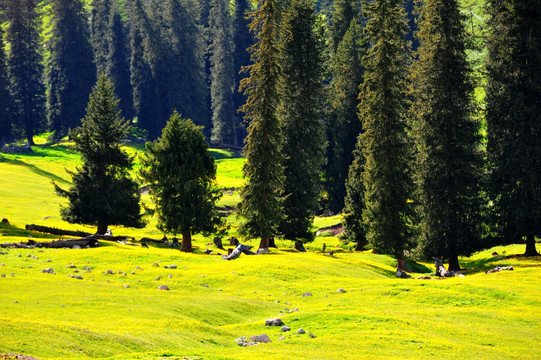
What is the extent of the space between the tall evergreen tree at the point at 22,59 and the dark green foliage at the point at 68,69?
5.47m

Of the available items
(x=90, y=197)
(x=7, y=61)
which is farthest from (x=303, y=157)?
(x=7, y=61)

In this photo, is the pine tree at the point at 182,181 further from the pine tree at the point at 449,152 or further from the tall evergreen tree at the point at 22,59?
the tall evergreen tree at the point at 22,59

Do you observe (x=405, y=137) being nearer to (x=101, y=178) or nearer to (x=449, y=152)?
(x=449, y=152)

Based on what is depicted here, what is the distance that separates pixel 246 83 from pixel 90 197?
18.5 m

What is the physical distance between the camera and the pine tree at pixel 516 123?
169ft

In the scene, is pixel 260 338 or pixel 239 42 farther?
pixel 239 42

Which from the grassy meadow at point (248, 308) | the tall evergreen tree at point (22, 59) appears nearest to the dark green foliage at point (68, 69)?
the tall evergreen tree at point (22, 59)

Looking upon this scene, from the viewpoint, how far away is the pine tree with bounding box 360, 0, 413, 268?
160ft

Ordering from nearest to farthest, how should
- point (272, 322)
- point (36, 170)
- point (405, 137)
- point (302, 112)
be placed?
1. point (272, 322)
2. point (405, 137)
3. point (302, 112)
4. point (36, 170)

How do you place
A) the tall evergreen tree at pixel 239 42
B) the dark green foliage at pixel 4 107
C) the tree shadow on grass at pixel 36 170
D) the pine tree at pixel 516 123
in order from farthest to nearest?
the tall evergreen tree at pixel 239 42 < the dark green foliage at pixel 4 107 < the tree shadow on grass at pixel 36 170 < the pine tree at pixel 516 123

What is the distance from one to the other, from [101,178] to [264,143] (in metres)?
17.7

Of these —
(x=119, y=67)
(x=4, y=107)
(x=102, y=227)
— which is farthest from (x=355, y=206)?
(x=119, y=67)

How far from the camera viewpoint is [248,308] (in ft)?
95.7

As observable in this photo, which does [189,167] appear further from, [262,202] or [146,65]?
[146,65]
